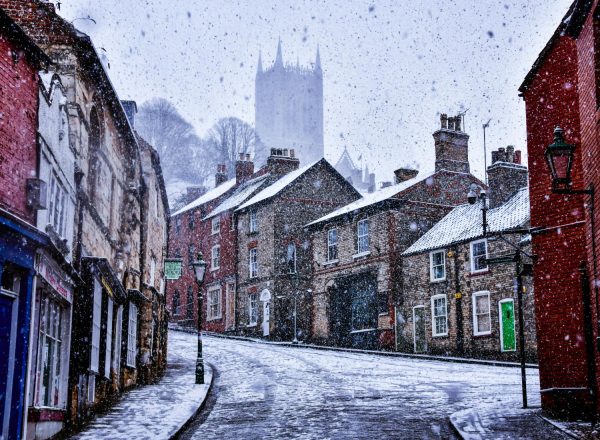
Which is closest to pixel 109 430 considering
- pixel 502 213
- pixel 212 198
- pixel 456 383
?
pixel 456 383

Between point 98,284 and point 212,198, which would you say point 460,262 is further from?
point 212,198

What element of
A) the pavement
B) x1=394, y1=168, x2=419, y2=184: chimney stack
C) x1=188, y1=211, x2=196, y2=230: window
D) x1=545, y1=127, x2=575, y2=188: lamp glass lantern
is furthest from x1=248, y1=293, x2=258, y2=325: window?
x1=545, y1=127, x2=575, y2=188: lamp glass lantern

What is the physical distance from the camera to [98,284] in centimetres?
1498

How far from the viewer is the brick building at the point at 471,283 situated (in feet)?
93.8

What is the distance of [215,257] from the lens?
48938mm

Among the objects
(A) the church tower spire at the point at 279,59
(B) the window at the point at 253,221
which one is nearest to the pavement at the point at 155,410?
(B) the window at the point at 253,221

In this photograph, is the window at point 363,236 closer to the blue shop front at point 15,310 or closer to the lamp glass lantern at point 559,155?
the lamp glass lantern at point 559,155

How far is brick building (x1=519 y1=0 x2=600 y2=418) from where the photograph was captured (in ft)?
39.5

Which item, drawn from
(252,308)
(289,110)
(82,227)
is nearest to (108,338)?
(82,227)

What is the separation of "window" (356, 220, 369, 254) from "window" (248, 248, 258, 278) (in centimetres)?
832

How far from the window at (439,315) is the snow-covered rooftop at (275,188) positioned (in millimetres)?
12943

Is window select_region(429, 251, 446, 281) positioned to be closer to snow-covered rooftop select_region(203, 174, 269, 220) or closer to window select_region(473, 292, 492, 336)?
window select_region(473, 292, 492, 336)

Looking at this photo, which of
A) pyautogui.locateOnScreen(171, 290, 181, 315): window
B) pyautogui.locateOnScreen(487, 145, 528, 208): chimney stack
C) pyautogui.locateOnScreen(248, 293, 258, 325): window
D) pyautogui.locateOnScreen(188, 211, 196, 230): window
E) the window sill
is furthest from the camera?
pyautogui.locateOnScreen(188, 211, 196, 230): window

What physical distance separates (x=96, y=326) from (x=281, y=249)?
27.9m
